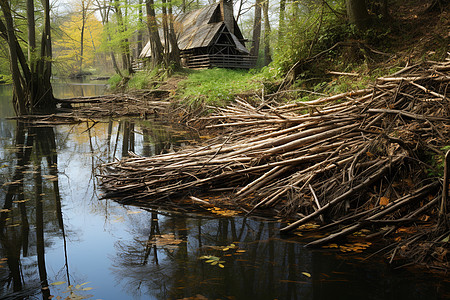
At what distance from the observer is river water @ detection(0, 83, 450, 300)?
3.17 m

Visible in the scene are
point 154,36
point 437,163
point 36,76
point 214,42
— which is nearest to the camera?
point 437,163

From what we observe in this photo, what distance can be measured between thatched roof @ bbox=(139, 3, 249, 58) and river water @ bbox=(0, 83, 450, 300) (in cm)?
2163

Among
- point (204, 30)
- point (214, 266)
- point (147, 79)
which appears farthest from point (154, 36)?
point (214, 266)

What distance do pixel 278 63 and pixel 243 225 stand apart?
743cm

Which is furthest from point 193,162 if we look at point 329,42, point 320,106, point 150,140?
point 329,42

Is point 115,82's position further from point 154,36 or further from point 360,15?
point 360,15

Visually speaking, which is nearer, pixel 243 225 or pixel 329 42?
pixel 243 225

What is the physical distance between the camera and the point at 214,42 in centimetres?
2609

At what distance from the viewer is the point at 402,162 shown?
173 inches

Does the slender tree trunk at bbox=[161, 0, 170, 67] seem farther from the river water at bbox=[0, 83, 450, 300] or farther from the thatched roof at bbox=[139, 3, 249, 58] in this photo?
the river water at bbox=[0, 83, 450, 300]

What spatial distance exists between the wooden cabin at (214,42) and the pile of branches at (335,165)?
20.5 metres

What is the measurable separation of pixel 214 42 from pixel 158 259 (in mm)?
24077

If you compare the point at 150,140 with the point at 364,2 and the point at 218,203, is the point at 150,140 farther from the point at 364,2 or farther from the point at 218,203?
the point at 364,2

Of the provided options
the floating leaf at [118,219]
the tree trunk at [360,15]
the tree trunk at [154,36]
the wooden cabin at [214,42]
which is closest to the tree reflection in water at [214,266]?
the floating leaf at [118,219]
